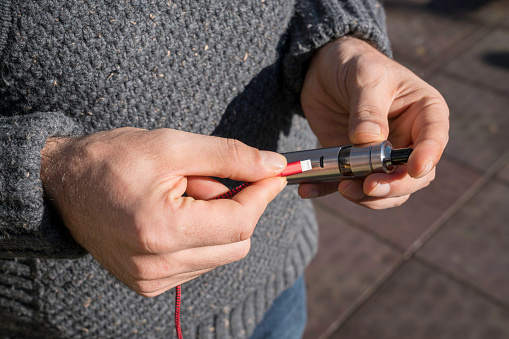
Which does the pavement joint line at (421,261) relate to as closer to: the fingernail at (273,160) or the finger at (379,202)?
the finger at (379,202)

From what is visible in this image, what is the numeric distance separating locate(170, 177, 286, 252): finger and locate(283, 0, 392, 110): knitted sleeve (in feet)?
1.38

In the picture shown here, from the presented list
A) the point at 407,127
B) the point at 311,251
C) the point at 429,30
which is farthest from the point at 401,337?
the point at 429,30

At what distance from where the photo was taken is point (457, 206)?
3203mm

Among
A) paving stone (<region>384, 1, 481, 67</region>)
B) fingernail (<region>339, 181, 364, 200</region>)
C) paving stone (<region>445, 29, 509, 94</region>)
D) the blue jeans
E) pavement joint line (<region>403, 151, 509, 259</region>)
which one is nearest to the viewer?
fingernail (<region>339, 181, 364, 200</region>)

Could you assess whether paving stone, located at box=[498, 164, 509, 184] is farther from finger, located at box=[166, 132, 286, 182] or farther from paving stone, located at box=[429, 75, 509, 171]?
finger, located at box=[166, 132, 286, 182]

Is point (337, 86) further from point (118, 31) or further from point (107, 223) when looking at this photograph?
point (107, 223)

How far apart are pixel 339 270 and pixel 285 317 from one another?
1.40 m

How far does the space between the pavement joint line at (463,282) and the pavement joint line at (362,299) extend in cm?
12

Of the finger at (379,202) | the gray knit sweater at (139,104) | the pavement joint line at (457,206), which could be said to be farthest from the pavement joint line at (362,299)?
the finger at (379,202)

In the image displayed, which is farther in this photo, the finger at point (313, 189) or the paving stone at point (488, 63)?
the paving stone at point (488, 63)

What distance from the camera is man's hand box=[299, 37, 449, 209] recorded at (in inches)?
40.1

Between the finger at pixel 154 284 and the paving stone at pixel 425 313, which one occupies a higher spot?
the finger at pixel 154 284

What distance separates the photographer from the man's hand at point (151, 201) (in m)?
0.82

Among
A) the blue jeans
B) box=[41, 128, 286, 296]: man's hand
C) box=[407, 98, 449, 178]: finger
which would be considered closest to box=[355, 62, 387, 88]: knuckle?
box=[407, 98, 449, 178]: finger
